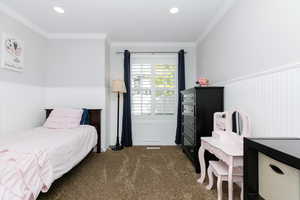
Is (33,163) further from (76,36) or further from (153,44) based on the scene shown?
(153,44)

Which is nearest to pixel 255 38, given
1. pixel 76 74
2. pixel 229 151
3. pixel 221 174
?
pixel 229 151

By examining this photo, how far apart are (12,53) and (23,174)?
221cm

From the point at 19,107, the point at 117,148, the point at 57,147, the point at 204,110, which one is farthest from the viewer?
the point at 117,148

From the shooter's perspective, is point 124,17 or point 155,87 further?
point 155,87

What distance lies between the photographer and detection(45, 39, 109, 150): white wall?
3.57m

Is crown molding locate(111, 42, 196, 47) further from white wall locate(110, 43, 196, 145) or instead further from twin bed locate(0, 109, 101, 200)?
twin bed locate(0, 109, 101, 200)

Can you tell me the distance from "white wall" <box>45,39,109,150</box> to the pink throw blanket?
1970 mm

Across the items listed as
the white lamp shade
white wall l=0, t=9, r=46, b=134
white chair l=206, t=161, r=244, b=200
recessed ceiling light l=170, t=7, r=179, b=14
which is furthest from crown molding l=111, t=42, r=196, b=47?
Answer: white chair l=206, t=161, r=244, b=200

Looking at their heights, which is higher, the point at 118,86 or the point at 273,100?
the point at 118,86

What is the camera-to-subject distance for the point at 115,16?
9.29ft

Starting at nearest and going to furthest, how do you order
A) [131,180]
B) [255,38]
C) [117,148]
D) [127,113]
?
1. [255,38]
2. [131,180]
3. [117,148]
4. [127,113]

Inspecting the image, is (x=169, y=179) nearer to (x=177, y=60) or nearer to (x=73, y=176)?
(x=73, y=176)

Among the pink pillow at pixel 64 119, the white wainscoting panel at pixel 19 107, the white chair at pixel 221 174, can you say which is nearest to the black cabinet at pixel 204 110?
the white chair at pixel 221 174

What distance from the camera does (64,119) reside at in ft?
10.0
